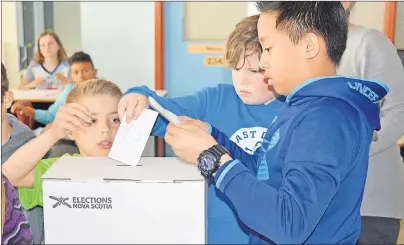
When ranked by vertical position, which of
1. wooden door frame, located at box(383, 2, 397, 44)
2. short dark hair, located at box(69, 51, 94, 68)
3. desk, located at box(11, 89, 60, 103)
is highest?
wooden door frame, located at box(383, 2, 397, 44)

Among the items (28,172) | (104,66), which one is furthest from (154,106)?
(104,66)

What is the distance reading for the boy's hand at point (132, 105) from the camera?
89 centimetres

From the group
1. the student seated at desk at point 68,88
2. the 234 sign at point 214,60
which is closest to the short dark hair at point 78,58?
the student seated at desk at point 68,88

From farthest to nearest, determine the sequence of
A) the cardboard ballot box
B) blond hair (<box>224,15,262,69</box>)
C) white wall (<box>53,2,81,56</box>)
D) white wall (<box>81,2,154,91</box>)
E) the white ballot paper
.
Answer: white wall (<box>53,2,81,56</box>) < white wall (<box>81,2,154,91</box>) < blond hair (<box>224,15,262,69</box>) < the white ballot paper < the cardboard ballot box

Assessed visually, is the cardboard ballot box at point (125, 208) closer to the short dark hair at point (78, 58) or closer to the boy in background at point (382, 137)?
the boy in background at point (382, 137)

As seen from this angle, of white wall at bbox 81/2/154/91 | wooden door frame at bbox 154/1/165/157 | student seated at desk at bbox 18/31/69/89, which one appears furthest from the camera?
white wall at bbox 81/2/154/91

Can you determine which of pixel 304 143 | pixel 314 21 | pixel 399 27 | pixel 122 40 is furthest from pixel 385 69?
pixel 122 40

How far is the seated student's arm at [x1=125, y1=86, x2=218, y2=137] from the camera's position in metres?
0.96

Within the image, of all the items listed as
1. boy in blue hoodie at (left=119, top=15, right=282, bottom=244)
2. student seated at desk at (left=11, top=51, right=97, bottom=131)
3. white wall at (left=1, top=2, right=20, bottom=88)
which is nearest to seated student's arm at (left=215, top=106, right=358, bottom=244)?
boy in blue hoodie at (left=119, top=15, right=282, bottom=244)

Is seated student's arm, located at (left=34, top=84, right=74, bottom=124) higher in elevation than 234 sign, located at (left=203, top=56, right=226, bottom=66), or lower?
lower

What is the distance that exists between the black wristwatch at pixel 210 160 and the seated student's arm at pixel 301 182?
0.02 meters

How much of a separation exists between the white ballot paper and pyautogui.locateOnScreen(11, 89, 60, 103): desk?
0.83ft

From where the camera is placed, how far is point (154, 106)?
844 millimetres

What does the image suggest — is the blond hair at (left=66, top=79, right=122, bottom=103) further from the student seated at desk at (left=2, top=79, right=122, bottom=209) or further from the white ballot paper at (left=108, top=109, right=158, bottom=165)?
the white ballot paper at (left=108, top=109, right=158, bottom=165)
